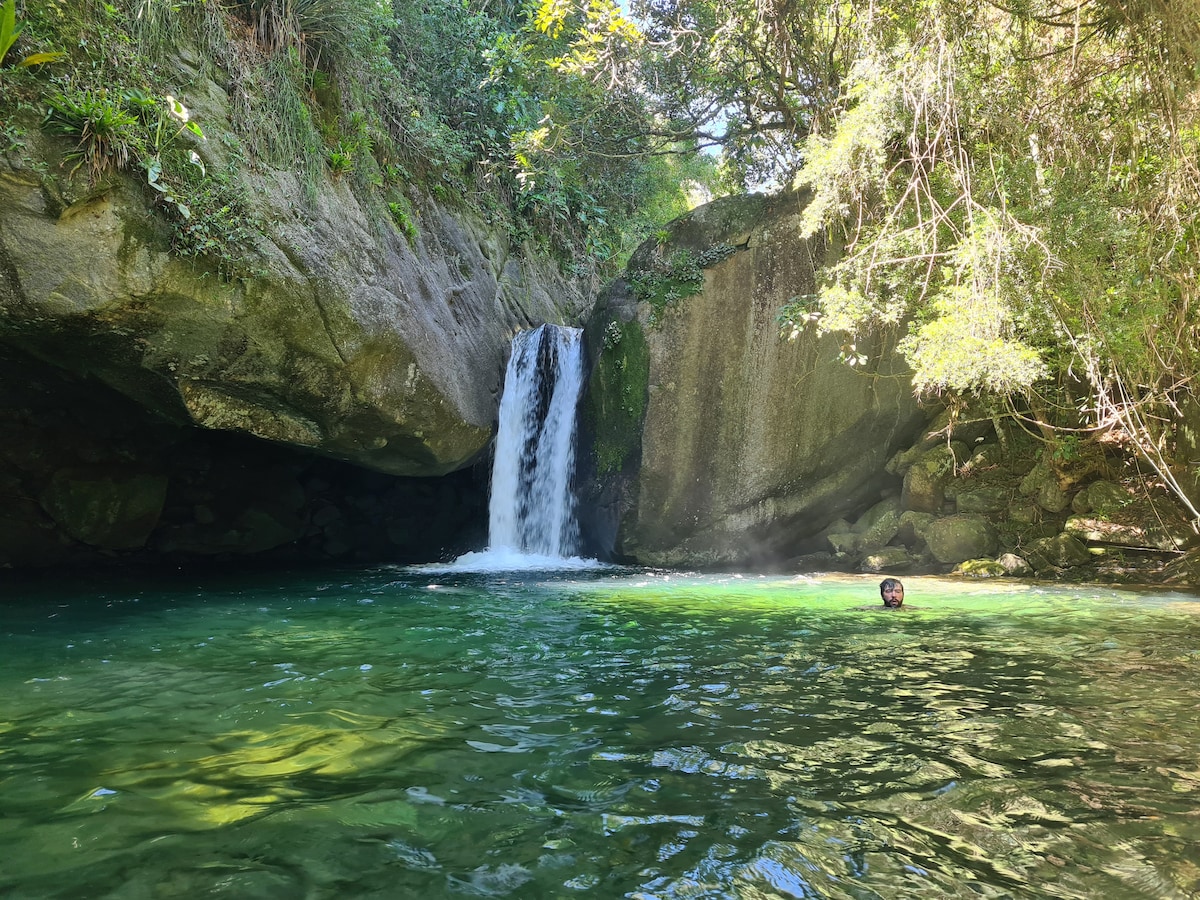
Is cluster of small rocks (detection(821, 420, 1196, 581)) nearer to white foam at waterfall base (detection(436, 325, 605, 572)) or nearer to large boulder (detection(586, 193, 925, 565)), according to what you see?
large boulder (detection(586, 193, 925, 565))

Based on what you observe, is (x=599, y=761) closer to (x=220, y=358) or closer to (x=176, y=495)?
(x=220, y=358)

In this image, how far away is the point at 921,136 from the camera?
8352mm

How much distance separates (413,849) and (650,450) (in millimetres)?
10207

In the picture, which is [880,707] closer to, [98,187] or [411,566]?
[98,187]

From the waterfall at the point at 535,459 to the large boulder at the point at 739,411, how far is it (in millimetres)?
1163

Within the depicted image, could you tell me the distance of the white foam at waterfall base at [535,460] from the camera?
13.6 meters

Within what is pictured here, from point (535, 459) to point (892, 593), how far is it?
7597mm

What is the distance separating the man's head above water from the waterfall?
6.89 meters

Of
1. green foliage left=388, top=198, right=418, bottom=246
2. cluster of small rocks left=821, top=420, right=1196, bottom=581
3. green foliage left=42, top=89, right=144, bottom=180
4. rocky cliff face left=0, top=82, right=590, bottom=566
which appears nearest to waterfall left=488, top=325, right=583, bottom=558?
rocky cliff face left=0, top=82, right=590, bottom=566

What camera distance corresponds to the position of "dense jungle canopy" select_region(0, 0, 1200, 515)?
661 cm

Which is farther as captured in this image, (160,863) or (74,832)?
(74,832)

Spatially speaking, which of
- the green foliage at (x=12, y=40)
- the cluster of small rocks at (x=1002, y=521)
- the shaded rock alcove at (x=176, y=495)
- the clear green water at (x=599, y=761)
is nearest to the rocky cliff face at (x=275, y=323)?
the green foliage at (x=12, y=40)

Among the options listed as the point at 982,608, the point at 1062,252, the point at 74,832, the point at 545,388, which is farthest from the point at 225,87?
the point at 982,608

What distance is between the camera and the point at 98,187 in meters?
6.58
